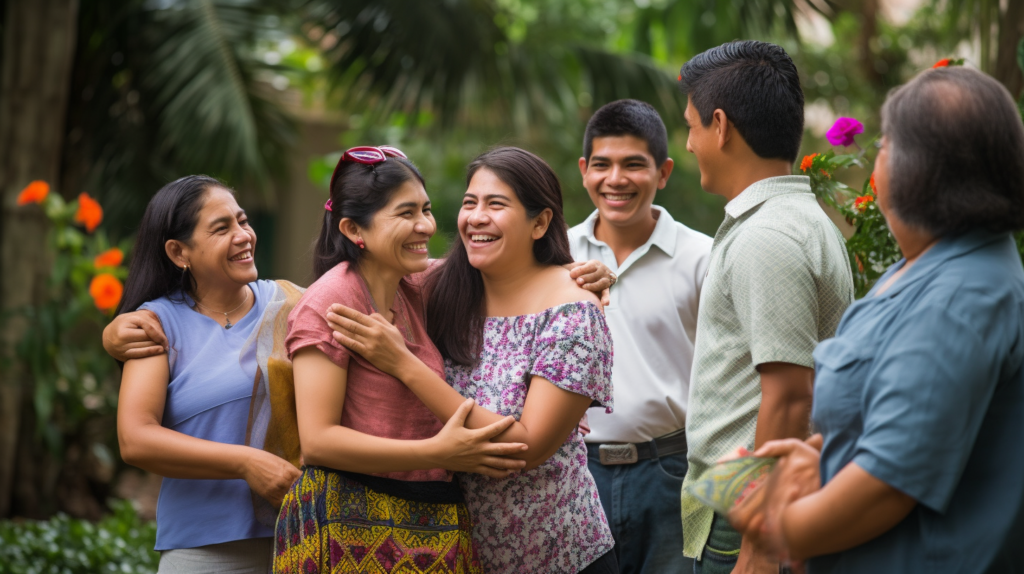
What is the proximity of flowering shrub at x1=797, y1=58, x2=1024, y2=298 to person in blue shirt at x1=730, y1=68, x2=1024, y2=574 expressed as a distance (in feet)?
4.24

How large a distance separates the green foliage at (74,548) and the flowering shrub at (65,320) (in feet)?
1.97

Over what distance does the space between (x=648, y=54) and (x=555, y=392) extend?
7175 millimetres

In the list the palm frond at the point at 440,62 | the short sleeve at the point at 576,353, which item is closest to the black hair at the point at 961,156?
the short sleeve at the point at 576,353

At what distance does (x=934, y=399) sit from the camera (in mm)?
1398

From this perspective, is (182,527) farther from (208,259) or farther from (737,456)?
(737,456)

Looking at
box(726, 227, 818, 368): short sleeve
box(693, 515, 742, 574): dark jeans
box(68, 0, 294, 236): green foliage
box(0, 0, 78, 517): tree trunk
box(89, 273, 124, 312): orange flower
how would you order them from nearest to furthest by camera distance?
1. box(726, 227, 818, 368): short sleeve
2. box(693, 515, 742, 574): dark jeans
3. box(89, 273, 124, 312): orange flower
4. box(0, 0, 78, 517): tree trunk
5. box(68, 0, 294, 236): green foliage

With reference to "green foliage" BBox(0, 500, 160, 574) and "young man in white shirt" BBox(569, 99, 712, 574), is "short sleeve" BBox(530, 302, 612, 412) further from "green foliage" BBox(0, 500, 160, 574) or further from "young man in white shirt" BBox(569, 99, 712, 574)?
"green foliage" BBox(0, 500, 160, 574)

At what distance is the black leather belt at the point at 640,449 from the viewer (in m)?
2.94

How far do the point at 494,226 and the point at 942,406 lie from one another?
1.26 meters

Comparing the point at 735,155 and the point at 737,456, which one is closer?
the point at 737,456

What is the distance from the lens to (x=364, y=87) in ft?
23.8

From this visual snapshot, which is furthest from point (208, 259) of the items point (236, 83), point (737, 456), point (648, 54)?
point (648, 54)

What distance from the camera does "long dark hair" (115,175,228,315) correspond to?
265 centimetres

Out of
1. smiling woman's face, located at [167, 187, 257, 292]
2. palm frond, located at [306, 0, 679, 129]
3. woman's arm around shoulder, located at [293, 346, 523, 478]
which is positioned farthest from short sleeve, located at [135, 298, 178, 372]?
palm frond, located at [306, 0, 679, 129]
